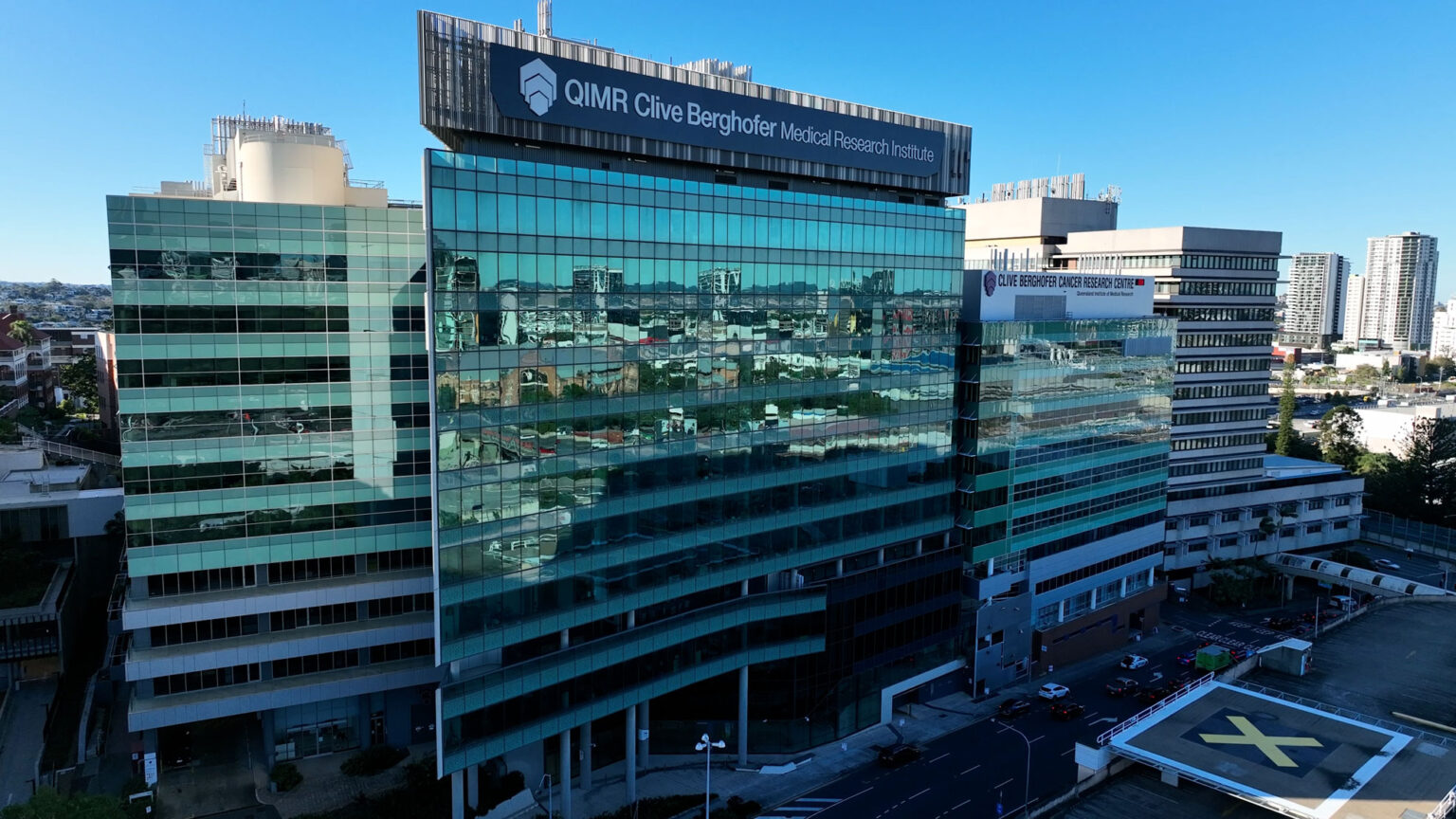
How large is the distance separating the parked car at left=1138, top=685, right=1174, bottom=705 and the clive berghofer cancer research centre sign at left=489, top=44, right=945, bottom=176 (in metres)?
48.6

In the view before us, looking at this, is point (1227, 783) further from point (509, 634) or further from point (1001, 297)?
point (1001, 297)

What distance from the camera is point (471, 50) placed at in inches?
1982

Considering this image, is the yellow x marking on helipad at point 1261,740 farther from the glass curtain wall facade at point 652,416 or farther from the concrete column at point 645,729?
the concrete column at point 645,729

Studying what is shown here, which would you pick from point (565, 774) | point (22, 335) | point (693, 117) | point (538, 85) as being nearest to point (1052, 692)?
point (565, 774)

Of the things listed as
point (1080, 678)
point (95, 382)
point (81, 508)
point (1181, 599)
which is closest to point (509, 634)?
point (81, 508)

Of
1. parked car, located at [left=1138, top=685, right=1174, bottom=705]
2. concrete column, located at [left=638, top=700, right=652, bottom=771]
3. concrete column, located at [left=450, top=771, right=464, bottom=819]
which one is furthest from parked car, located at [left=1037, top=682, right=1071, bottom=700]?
concrete column, located at [left=450, top=771, right=464, bottom=819]

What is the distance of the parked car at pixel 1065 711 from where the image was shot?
245 feet

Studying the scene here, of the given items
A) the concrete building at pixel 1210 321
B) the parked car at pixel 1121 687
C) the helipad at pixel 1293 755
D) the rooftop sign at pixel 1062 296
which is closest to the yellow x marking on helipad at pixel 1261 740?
the helipad at pixel 1293 755

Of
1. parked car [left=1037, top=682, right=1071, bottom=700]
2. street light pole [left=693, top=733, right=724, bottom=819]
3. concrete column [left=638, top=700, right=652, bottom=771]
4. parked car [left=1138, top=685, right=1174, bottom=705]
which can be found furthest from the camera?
parked car [left=1138, top=685, right=1174, bottom=705]

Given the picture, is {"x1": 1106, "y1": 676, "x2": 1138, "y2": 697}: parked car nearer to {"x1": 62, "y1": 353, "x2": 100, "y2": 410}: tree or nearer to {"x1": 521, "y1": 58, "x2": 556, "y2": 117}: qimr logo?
{"x1": 521, "y1": 58, "x2": 556, "y2": 117}: qimr logo

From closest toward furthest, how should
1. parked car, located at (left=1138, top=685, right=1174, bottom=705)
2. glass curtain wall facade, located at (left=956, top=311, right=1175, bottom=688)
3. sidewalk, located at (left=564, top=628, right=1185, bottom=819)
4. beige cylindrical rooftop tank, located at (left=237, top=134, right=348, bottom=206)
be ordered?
beige cylindrical rooftop tank, located at (left=237, top=134, right=348, bottom=206) < sidewalk, located at (left=564, top=628, right=1185, bottom=819) < glass curtain wall facade, located at (left=956, top=311, right=1175, bottom=688) < parked car, located at (left=1138, top=685, right=1174, bottom=705)

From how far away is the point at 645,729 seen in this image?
63.1 m

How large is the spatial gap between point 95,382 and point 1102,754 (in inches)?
6720

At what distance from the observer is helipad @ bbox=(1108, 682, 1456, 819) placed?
1649 inches
